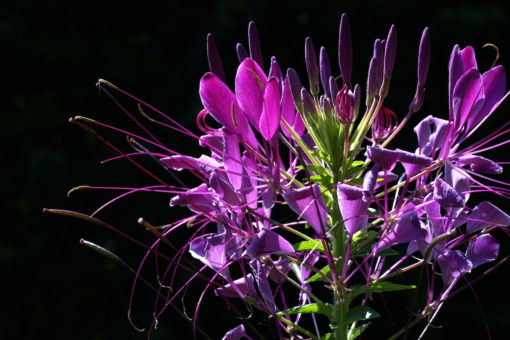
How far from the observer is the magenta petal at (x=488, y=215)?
1123 mm

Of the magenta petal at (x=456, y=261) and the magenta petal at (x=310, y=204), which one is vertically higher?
the magenta petal at (x=310, y=204)

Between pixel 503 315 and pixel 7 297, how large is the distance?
10.9 feet

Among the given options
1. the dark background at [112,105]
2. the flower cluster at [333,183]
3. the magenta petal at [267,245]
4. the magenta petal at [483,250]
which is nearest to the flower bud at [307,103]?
the flower cluster at [333,183]

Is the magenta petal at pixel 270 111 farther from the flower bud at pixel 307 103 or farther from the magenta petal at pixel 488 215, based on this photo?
the magenta petal at pixel 488 215

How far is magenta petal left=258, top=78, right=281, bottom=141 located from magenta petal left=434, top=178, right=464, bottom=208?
0.25 meters

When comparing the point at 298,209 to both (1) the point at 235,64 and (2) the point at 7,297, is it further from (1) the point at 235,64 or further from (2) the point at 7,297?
(2) the point at 7,297

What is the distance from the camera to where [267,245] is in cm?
109

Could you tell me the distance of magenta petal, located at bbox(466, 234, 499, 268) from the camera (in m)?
1.23

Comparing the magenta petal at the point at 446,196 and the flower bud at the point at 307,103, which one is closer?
the magenta petal at the point at 446,196

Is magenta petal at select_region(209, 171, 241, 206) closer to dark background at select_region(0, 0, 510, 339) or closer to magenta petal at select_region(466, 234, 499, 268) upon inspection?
magenta petal at select_region(466, 234, 499, 268)

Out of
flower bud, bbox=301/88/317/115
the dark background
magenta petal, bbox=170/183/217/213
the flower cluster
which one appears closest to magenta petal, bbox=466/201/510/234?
the flower cluster

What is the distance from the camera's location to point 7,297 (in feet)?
16.4

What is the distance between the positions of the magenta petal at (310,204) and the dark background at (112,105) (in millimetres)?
3238

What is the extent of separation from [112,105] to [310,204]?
420 centimetres
